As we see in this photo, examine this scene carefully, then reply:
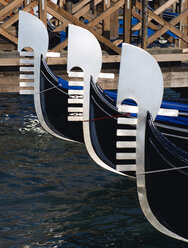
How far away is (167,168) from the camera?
161 inches

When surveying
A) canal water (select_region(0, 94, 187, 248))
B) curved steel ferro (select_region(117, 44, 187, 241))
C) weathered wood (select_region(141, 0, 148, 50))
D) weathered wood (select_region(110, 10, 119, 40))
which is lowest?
canal water (select_region(0, 94, 187, 248))

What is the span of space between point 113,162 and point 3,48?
223 inches

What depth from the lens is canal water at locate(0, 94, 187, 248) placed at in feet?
15.4

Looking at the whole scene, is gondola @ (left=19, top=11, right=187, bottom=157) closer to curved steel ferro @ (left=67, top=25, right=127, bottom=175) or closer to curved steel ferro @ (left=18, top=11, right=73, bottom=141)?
curved steel ferro @ (left=18, top=11, right=73, bottom=141)

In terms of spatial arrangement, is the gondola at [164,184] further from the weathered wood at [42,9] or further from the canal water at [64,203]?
the weathered wood at [42,9]

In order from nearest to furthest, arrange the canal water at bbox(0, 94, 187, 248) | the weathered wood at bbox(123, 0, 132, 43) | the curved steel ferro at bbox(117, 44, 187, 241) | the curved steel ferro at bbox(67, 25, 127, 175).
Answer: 1. the curved steel ferro at bbox(117, 44, 187, 241)
2. the canal water at bbox(0, 94, 187, 248)
3. the curved steel ferro at bbox(67, 25, 127, 175)
4. the weathered wood at bbox(123, 0, 132, 43)

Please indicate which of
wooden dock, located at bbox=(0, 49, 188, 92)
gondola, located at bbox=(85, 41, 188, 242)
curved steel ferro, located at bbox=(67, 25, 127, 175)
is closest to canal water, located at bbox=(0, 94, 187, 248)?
gondola, located at bbox=(85, 41, 188, 242)

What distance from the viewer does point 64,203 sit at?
546cm

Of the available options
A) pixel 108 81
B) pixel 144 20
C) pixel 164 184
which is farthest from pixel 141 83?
pixel 108 81

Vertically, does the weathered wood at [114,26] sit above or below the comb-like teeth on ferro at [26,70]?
above

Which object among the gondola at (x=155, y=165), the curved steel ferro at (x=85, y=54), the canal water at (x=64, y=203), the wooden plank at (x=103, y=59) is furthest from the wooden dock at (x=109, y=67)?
the gondola at (x=155, y=165)

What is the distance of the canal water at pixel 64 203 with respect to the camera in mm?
4691

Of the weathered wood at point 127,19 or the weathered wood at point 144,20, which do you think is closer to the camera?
the weathered wood at point 144,20

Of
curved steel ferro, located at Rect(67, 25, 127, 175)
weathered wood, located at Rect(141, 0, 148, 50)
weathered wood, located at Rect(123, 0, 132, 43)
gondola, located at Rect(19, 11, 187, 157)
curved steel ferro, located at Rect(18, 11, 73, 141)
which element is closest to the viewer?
curved steel ferro, located at Rect(67, 25, 127, 175)
